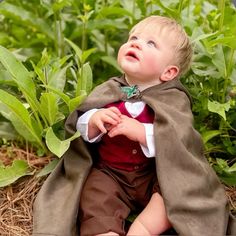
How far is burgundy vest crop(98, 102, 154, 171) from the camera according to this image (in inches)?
63.1

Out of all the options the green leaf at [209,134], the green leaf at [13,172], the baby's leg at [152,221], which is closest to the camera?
the baby's leg at [152,221]

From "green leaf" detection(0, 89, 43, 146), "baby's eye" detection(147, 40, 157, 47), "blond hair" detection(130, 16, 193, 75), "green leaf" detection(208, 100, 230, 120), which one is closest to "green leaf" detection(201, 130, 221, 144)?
"green leaf" detection(208, 100, 230, 120)

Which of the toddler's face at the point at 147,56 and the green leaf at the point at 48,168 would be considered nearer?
the toddler's face at the point at 147,56

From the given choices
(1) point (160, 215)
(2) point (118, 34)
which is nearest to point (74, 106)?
(1) point (160, 215)

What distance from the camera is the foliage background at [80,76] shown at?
1732mm

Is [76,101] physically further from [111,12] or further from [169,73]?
[111,12]

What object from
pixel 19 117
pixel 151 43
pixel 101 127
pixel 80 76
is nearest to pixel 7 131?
pixel 19 117

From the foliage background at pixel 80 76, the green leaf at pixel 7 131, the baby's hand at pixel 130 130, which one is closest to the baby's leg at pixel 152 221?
the baby's hand at pixel 130 130

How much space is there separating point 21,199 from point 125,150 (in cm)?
35

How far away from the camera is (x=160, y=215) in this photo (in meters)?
1.52

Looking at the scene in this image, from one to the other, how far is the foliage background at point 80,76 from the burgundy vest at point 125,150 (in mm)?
121

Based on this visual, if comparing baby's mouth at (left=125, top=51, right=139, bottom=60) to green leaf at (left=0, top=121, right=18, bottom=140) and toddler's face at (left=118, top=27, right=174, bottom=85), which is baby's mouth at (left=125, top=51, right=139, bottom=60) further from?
green leaf at (left=0, top=121, right=18, bottom=140)

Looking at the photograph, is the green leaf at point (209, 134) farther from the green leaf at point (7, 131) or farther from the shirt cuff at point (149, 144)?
the green leaf at point (7, 131)

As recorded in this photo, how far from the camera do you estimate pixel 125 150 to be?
5.28 feet
